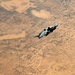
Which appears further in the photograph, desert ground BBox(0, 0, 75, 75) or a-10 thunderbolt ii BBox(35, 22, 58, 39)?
a-10 thunderbolt ii BBox(35, 22, 58, 39)

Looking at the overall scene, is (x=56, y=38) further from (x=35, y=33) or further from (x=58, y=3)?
(x=58, y=3)

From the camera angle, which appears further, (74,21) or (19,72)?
(74,21)

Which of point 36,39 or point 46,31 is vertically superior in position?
point 46,31

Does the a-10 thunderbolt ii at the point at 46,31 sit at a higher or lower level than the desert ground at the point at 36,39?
higher

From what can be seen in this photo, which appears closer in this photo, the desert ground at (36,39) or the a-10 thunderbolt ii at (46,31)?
the desert ground at (36,39)

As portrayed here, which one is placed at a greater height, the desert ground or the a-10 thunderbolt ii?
the a-10 thunderbolt ii

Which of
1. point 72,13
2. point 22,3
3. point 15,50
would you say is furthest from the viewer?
point 22,3

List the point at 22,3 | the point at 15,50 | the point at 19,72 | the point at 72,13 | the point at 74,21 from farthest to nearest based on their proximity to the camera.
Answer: the point at 22,3 < the point at 72,13 < the point at 74,21 < the point at 15,50 < the point at 19,72

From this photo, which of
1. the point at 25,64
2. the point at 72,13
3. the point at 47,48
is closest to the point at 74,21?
the point at 72,13
